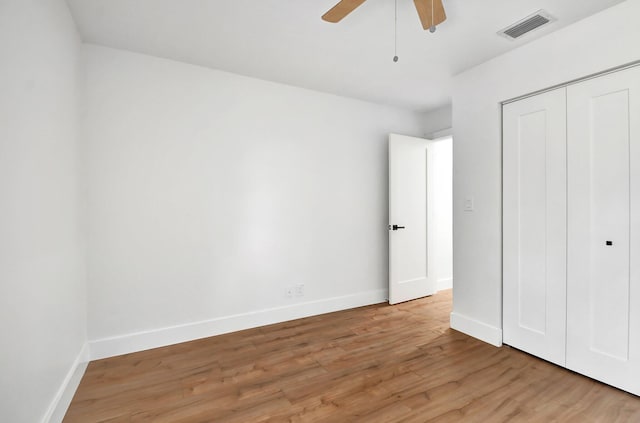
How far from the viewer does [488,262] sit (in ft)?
8.93

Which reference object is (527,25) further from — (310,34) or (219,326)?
(219,326)

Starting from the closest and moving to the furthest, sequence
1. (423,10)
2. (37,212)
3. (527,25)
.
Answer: (37,212) < (423,10) < (527,25)

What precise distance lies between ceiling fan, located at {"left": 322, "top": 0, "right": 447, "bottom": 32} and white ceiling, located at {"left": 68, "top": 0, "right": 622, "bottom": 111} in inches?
9.7

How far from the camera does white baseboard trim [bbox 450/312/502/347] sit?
2623 millimetres

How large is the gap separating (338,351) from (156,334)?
1.62m

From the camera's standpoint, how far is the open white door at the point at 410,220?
3.74 metres

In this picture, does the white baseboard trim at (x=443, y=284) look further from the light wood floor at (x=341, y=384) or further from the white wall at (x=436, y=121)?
the white wall at (x=436, y=121)

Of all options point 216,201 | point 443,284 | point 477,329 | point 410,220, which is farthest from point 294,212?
point 443,284

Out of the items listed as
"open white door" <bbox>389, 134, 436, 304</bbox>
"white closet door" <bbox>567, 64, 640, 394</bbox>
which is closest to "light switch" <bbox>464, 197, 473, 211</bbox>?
"white closet door" <bbox>567, 64, 640, 394</bbox>

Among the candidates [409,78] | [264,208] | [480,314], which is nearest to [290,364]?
[264,208]

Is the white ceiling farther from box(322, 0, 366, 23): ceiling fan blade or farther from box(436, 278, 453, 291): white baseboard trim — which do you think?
box(436, 278, 453, 291): white baseboard trim

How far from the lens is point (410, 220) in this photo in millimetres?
3906

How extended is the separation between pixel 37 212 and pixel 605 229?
3.54 metres

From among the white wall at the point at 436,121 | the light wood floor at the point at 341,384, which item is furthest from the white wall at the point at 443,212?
the light wood floor at the point at 341,384
